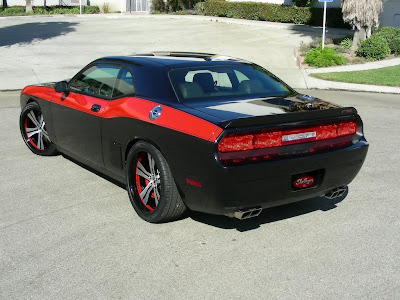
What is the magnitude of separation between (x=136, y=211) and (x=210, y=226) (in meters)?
0.74

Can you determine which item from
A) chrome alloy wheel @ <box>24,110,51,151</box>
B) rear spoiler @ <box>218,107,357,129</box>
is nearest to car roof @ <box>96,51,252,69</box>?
rear spoiler @ <box>218,107,357,129</box>

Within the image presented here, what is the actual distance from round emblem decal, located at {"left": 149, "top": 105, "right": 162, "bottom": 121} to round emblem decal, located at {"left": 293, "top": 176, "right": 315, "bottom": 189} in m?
1.36

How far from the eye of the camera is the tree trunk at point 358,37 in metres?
21.3

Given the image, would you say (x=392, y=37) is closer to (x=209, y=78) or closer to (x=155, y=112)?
(x=209, y=78)

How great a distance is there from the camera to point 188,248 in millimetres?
4609

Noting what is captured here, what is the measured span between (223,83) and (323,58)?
14.9 m

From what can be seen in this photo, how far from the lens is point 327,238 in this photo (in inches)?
191

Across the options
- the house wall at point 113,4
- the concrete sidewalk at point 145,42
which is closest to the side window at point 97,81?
the concrete sidewalk at point 145,42

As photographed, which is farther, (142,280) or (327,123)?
(327,123)

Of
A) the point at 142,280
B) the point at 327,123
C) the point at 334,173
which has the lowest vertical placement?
the point at 142,280

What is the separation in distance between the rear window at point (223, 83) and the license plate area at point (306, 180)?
101cm

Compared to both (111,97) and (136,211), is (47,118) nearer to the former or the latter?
(111,97)

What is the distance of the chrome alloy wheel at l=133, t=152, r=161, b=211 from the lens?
199 inches

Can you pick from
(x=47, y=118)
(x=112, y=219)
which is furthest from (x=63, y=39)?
(x=112, y=219)
